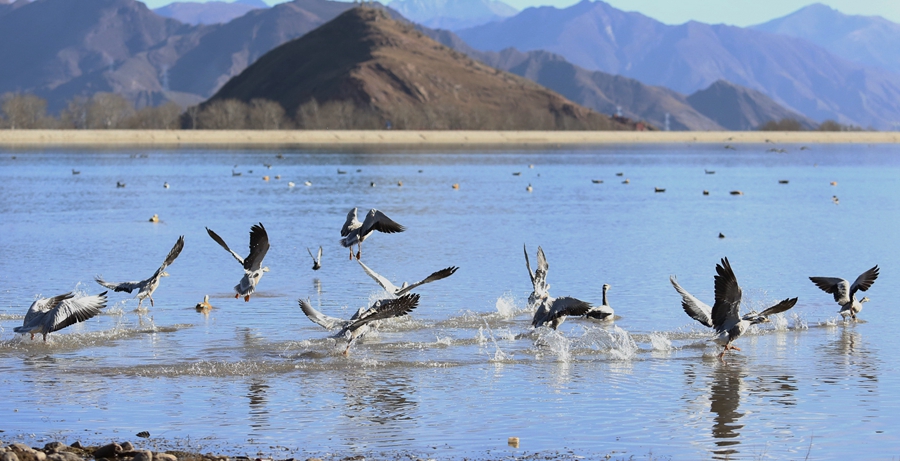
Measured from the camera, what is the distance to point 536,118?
635 feet

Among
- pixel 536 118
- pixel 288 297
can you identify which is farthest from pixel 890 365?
pixel 536 118

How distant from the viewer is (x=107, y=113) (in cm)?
16050

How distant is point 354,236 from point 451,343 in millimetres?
3658

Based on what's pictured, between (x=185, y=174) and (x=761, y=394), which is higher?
(x=185, y=174)

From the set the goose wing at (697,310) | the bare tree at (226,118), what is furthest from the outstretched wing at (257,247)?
the bare tree at (226,118)

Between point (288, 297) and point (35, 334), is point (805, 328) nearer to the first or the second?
point (288, 297)

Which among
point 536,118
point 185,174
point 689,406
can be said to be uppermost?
point 536,118

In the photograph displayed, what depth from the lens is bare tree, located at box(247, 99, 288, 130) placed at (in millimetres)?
163250

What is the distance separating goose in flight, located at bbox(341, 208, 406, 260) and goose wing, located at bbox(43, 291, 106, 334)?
15.3 feet

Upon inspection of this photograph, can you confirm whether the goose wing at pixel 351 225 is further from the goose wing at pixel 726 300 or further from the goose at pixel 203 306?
the goose wing at pixel 726 300

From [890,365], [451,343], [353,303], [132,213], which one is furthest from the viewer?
[132,213]

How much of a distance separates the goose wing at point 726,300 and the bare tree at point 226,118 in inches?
5972

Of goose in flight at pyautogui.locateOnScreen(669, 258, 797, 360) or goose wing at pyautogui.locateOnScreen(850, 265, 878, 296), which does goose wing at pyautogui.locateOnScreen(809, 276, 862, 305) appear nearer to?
goose wing at pyautogui.locateOnScreen(850, 265, 878, 296)

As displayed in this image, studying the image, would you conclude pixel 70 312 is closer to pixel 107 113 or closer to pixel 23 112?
pixel 23 112
